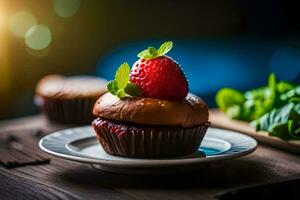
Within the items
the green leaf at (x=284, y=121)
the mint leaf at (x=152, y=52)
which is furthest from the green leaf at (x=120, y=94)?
the green leaf at (x=284, y=121)

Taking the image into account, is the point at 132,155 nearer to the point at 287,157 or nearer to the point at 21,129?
the point at 287,157

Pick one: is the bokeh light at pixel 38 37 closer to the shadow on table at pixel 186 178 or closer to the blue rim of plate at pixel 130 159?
the blue rim of plate at pixel 130 159

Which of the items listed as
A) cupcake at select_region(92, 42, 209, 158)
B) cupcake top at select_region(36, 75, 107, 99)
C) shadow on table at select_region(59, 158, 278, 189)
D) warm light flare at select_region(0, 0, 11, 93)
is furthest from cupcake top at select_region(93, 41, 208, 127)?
warm light flare at select_region(0, 0, 11, 93)

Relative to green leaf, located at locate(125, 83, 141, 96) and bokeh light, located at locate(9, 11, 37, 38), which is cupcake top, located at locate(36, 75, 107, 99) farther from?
bokeh light, located at locate(9, 11, 37, 38)

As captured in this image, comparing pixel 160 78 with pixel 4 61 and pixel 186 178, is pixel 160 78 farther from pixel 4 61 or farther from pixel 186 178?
pixel 4 61

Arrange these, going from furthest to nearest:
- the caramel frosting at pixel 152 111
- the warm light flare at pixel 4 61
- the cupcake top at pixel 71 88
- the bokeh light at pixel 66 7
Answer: the bokeh light at pixel 66 7, the warm light flare at pixel 4 61, the cupcake top at pixel 71 88, the caramel frosting at pixel 152 111

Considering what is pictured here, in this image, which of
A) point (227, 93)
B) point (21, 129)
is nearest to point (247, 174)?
point (227, 93)

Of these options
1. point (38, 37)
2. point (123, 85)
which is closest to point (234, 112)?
point (123, 85)
